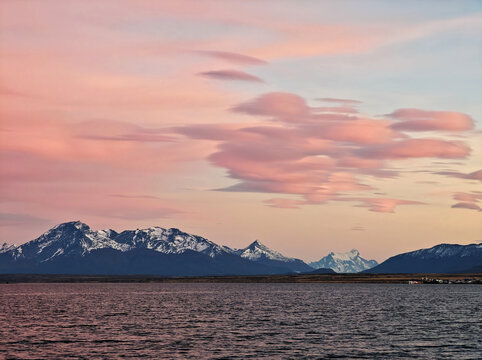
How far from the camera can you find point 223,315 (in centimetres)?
13600

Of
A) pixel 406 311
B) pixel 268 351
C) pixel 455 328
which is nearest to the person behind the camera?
pixel 268 351

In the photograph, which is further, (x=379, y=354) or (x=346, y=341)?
(x=346, y=341)

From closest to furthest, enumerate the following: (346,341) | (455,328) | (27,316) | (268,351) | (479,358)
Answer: (479,358) → (268,351) → (346,341) → (455,328) → (27,316)

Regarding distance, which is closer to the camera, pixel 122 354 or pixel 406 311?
pixel 122 354

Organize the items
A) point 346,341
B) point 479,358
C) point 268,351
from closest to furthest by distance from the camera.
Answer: point 479,358 < point 268,351 < point 346,341

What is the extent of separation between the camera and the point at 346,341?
87.7m

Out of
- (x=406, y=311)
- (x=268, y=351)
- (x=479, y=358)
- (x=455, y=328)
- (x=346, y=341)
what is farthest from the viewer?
(x=406, y=311)

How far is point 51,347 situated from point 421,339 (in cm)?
5066

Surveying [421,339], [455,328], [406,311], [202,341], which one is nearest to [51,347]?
[202,341]

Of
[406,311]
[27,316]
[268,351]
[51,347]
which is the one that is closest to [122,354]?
[51,347]

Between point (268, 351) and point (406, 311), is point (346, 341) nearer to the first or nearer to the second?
point (268, 351)

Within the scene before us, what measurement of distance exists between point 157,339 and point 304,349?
22.5 meters

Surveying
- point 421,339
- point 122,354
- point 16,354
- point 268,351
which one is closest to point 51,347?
point 16,354

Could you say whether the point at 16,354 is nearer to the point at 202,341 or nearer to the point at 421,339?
the point at 202,341
